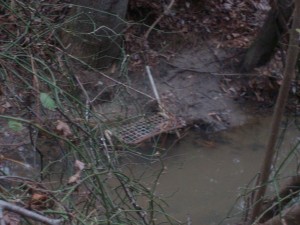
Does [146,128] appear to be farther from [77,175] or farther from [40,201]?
[40,201]

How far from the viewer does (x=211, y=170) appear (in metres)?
5.97

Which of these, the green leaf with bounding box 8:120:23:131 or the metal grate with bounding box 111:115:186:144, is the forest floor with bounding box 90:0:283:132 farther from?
the green leaf with bounding box 8:120:23:131

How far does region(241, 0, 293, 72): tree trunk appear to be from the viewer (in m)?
6.50

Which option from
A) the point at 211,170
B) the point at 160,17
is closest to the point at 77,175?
the point at 211,170

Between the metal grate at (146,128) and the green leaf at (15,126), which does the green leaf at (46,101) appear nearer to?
the green leaf at (15,126)

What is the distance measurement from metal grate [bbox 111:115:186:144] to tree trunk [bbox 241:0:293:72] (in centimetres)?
155

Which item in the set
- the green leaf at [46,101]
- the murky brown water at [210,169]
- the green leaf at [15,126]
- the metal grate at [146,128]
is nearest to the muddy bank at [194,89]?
the murky brown water at [210,169]

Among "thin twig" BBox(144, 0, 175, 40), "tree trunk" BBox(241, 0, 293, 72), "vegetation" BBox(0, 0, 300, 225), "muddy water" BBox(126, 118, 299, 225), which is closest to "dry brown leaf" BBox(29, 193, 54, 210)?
"vegetation" BBox(0, 0, 300, 225)

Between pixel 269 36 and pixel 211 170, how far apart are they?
5.91 ft

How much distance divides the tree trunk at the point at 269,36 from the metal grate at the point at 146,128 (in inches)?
61.2

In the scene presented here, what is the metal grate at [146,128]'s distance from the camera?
550 centimetres

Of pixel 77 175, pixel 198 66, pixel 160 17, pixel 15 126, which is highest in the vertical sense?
pixel 15 126

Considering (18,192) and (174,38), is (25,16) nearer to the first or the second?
(18,192)

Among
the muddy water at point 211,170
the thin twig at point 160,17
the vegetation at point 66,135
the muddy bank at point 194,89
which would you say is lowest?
the muddy water at point 211,170
